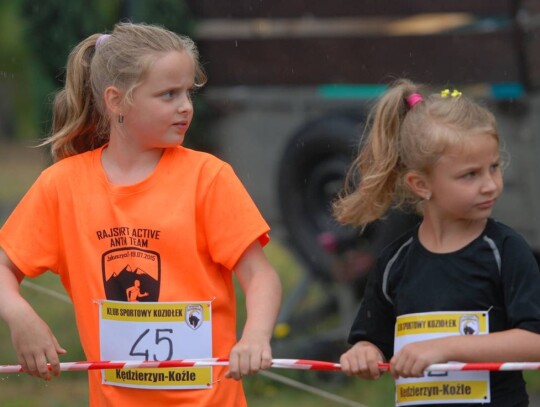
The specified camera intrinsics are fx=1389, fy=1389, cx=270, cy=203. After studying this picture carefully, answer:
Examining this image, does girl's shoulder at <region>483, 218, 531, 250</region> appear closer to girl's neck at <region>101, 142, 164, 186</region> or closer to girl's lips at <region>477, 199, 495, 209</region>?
girl's lips at <region>477, 199, 495, 209</region>

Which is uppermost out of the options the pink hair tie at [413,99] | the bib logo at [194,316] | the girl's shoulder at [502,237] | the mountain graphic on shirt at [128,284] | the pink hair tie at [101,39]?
the pink hair tie at [101,39]

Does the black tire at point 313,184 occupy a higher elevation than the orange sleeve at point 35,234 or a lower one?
higher

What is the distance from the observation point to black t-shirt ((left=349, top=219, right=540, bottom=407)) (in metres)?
3.56

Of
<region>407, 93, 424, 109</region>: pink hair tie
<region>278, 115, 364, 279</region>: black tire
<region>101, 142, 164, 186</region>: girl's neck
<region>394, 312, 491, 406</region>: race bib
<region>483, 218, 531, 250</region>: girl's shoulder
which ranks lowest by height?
<region>394, 312, 491, 406</region>: race bib

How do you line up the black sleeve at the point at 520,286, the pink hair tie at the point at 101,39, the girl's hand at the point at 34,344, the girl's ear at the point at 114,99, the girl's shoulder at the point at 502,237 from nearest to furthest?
1. the black sleeve at the point at 520,286
2. the girl's shoulder at the point at 502,237
3. the girl's hand at the point at 34,344
4. the girl's ear at the point at 114,99
5. the pink hair tie at the point at 101,39

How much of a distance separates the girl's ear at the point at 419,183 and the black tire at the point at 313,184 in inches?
149

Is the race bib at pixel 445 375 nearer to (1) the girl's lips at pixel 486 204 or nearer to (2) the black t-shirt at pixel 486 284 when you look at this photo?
(2) the black t-shirt at pixel 486 284

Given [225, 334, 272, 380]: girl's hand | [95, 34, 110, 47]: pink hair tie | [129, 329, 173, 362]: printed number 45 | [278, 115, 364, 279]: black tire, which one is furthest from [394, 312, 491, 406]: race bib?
[278, 115, 364, 279]: black tire

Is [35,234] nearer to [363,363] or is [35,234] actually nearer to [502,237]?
[363,363]

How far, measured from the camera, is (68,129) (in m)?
4.12

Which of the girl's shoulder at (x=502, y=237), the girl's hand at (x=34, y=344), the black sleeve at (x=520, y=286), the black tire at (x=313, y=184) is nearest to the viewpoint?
the black sleeve at (x=520, y=286)

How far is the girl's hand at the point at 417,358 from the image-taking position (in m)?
3.55

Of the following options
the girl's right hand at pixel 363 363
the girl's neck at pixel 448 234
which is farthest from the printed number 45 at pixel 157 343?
the girl's neck at pixel 448 234

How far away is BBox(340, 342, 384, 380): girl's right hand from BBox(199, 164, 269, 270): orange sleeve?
409 mm
